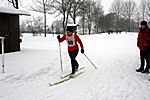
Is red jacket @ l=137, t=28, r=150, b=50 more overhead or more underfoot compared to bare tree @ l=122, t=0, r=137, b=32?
more underfoot

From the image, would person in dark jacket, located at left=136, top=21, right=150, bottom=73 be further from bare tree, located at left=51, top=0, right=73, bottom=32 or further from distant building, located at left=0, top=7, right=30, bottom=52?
bare tree, located at left=51, top=0, right=73, bottom=32

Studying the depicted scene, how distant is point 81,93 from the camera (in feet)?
19.2

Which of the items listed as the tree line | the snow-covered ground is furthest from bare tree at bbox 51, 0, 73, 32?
the snow-covered ground

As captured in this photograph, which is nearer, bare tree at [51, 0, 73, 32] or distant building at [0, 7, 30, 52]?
distant building at [0, 7, 30, 52]

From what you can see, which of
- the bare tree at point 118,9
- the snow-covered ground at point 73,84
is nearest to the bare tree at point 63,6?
the snow-covered ground at point 73,84


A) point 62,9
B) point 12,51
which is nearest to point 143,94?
point 12,51

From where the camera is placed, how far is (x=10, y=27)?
13.1m

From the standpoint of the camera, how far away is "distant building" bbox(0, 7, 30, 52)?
12375 mm

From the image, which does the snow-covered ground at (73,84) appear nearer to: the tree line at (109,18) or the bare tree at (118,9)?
the tree line at (109,18)

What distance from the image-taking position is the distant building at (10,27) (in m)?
12.4

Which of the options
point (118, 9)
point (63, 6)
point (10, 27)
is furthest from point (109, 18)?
point (10, 27)

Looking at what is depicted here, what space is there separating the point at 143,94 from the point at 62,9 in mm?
32907

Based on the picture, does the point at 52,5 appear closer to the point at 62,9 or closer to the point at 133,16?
the point at 62,9

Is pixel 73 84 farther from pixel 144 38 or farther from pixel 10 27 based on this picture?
pixel 10 27
